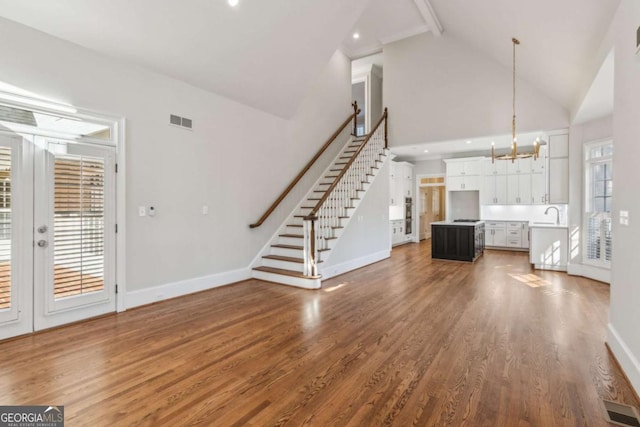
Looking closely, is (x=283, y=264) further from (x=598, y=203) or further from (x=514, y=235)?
(x=514, y=235)

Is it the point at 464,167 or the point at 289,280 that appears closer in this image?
the point at 289,280

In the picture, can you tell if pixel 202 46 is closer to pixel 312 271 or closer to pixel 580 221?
pixel 312 271

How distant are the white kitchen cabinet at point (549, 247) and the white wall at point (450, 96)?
6.75 feet

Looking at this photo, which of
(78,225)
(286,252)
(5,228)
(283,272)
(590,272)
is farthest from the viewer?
(286,252)

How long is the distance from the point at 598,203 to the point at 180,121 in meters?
7.14

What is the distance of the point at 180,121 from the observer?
4500 millimetres

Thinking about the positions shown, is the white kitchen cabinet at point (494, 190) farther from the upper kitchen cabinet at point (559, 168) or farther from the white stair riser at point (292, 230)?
the white stair riser at point (292, 230)

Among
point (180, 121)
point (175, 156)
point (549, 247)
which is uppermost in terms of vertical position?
point (180, 121)

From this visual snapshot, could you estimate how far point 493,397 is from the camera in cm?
212

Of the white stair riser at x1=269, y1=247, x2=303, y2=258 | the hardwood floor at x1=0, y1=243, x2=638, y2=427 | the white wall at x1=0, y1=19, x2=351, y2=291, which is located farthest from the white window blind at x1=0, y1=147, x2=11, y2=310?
the white stair riser at x1=269, y1=247, x2=303, y2=258

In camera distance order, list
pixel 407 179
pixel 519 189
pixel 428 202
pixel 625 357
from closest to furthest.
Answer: pixel 625 357
pixel 519 189
pixel 407 179
pixel 428 202

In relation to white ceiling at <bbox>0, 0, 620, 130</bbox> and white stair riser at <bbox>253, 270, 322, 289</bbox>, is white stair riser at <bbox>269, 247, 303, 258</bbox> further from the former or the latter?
white ceiling at <bbox>0, 0, 620, 130</bbox>

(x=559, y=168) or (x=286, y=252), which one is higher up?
(x=559, y=168)

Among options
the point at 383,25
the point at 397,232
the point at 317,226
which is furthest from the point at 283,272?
the point at 383,25
